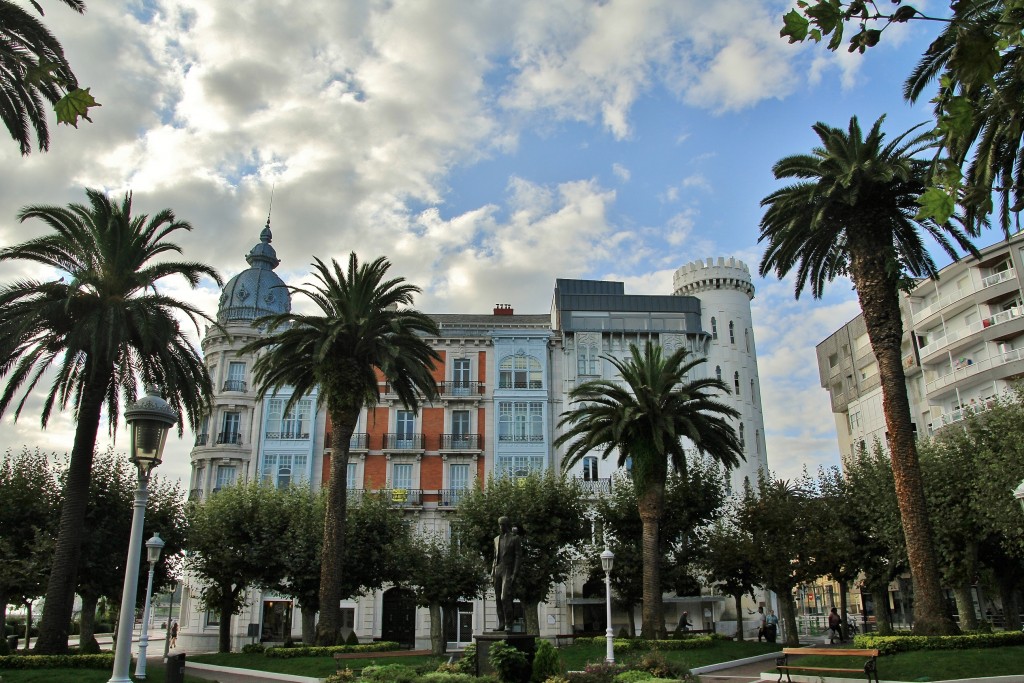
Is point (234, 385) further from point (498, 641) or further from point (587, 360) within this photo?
point (498, 641)

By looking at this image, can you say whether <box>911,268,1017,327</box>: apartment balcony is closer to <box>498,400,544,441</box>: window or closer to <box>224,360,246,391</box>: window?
<box>498,400,544,441</box>: window

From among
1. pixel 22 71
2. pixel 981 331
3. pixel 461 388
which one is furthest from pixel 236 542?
pixel 981 331

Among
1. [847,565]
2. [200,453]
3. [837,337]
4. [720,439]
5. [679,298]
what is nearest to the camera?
[720,439]

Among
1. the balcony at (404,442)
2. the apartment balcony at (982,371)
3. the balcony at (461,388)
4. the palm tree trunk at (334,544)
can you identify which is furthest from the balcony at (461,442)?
the apartment balcony at (982,371)

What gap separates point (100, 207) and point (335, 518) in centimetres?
1346

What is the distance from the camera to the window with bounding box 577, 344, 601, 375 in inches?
1914

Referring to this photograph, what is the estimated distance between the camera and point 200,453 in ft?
150

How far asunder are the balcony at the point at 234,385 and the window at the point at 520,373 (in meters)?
15.5

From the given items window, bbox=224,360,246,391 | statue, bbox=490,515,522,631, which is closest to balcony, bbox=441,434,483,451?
window, bbox=224,360,246,391

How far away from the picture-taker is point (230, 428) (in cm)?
4634

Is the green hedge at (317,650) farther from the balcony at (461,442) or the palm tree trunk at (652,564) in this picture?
the balcony at (461,442)

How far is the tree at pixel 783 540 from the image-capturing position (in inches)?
1425

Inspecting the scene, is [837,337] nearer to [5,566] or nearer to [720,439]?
[720,439]

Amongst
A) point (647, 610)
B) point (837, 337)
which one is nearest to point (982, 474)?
point (647, 610)
